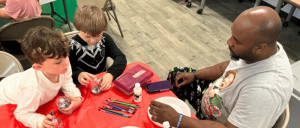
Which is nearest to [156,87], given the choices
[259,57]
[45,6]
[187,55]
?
[259,57]

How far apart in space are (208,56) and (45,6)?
2434mm

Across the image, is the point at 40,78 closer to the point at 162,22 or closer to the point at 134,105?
the point at 134,105

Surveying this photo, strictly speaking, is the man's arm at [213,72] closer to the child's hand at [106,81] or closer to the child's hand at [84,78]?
the child's hand at [106,81]

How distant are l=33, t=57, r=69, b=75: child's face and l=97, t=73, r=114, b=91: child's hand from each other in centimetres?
23

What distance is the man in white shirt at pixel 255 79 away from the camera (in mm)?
936

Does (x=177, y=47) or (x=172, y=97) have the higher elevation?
(x=172, y=97)

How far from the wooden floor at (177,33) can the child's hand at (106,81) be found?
51.1 inches

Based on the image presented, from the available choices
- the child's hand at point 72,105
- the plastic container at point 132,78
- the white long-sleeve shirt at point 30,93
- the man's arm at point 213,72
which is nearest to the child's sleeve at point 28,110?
the white long-sleeve shirt at point 30,93

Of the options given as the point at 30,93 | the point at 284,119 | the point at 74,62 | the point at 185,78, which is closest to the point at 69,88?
the point at 30,93

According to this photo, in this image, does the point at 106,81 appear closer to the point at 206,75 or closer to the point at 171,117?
the point at 171,117

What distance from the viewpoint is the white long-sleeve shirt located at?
974 millimetres

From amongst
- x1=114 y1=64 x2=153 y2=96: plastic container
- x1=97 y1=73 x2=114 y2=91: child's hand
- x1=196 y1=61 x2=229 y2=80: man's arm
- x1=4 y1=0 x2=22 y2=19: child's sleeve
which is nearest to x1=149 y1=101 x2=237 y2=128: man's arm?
x1=114 y1=64 x2=153 y2=96: plastic container

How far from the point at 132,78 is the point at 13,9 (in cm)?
152

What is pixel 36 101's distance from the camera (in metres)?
1.01
